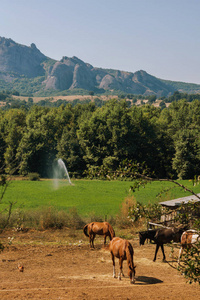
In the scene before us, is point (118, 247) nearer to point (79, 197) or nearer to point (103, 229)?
point (103, 229)

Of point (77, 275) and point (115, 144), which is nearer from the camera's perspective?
point (77, 275)

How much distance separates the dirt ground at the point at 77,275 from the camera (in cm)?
1268

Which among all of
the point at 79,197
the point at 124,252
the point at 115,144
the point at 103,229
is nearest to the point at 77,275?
the point at 124,252

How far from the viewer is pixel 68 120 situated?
85.3m

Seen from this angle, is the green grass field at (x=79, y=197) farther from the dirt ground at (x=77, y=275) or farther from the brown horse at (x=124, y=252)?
the brown horse at (x=124, y=252)

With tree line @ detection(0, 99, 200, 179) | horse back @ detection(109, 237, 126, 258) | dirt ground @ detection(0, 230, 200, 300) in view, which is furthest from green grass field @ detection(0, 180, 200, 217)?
horse back @ detection(109, 237, 126, 258)

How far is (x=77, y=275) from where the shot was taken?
1563cm

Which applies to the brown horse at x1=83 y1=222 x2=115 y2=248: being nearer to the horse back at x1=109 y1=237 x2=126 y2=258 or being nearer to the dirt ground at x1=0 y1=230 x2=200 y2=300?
the dirt ground at x1=0 y1=230 x2=200 y2=300

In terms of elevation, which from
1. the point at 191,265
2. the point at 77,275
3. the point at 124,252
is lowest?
the point at 77,275

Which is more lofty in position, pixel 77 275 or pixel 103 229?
pixel 103 229

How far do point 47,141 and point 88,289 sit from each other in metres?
66.2

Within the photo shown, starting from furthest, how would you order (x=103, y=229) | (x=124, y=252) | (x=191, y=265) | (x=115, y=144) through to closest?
(x=115, y=144) → (x=103, y=229) → (x=124, y=252) → (x=191, y=265)

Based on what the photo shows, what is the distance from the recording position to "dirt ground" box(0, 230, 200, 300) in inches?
499

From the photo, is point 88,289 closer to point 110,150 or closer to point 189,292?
point 189,292
